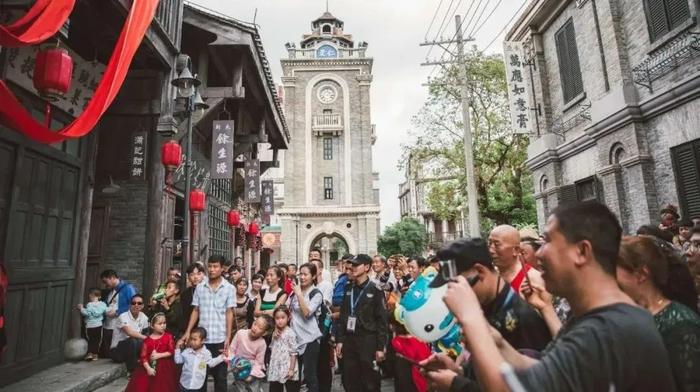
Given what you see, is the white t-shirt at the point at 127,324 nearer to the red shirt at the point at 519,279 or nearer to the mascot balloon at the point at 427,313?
the mascot balloon at the point at 427,313

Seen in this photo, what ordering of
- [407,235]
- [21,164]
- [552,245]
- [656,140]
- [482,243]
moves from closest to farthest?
1. [552,245]
2. [482,243]
3. [21,164]
4. [656,140]
5. [407,235]

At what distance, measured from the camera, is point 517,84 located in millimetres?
12820

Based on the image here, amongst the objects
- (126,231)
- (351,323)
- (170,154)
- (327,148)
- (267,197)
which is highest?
(327,148)

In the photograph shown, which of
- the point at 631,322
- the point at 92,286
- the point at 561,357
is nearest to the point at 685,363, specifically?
the point at 631,322

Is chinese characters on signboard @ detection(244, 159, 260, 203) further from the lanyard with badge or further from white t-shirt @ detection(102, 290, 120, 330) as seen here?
the lanyard with badge

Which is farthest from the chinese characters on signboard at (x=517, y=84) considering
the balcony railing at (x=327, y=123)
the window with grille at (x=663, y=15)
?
the balcony railing at (x=327, y=123)

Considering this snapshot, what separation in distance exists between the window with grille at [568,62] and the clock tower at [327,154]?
22440 millimetres

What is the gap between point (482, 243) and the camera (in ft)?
6.95

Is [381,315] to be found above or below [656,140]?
below

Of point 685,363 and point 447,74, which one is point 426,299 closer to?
point 685,363

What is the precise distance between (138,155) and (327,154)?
92.0 feet

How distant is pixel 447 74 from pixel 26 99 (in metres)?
16.1

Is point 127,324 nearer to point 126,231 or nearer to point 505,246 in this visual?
point 126,231

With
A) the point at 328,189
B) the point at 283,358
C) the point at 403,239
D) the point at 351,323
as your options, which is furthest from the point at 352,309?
the point at 403,239
